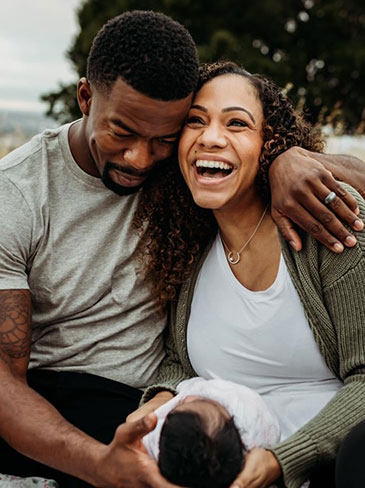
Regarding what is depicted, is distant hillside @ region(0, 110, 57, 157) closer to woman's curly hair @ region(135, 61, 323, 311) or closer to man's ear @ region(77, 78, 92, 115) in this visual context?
man's ear @ region(77, 78, 92, 115)

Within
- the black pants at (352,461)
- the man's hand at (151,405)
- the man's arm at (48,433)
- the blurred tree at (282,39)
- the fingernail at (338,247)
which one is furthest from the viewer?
the blurred tree at (282,39)

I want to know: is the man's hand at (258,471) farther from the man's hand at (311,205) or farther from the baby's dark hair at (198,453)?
the man's hand at (311,205)

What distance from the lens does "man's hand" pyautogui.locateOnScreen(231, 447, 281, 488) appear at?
181 cm

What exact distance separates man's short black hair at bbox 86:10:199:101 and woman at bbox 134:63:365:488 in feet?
0.58

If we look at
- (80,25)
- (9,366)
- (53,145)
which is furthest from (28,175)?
(80,25)

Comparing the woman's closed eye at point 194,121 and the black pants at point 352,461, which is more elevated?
the woman's closed eye at point 194,121

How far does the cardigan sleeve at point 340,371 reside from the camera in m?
1.97

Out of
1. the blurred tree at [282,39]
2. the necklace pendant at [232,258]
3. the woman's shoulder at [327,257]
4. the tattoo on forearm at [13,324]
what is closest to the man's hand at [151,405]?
the tattoo on forearm at [13,324]

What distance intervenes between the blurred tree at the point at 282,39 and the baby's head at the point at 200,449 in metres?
14.3

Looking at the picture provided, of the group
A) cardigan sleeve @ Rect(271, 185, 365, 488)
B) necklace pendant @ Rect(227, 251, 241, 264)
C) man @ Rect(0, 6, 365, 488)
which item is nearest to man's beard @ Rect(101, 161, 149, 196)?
man @ Rect(0, 6, 365, 488)

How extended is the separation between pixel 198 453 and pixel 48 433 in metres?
0.59

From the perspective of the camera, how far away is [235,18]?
1752 cm

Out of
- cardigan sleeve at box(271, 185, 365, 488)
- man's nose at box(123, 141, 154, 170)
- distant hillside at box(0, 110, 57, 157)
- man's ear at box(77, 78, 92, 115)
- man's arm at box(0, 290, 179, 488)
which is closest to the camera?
man's arm at box(0, 290, 179, 488)

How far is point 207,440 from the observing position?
1.77 meters
